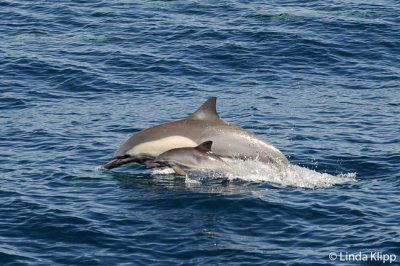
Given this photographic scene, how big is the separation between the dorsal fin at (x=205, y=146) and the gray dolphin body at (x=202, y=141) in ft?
2.09

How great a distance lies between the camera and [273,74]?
144 ft

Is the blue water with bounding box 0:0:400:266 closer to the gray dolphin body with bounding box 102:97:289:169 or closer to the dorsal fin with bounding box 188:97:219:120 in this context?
the gray dolphin body with bounding box 102:97:289:169

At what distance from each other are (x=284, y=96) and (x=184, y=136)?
40.0 feet

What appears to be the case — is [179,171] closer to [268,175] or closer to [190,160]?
[190,160]

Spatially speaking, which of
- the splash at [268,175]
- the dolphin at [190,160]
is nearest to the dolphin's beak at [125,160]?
the dolphin at [190,160]

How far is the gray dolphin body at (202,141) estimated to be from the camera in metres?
29.0

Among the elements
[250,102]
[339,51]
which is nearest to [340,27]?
[339,51]

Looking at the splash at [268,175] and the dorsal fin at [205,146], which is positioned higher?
the dorsal fin at [205,146]

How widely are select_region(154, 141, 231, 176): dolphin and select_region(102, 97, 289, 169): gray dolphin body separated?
Answer: 557mm

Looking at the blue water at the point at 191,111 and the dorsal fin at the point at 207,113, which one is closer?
the blue water at the point at 191,111

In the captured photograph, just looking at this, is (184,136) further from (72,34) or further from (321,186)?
(72,34)

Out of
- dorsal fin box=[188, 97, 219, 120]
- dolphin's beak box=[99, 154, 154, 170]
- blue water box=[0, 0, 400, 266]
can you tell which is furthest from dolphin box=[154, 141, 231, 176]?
dorsal fin box=[188, 97, 219, 120]

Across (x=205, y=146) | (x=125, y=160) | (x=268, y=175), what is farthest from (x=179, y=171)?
(x=268, y=175)

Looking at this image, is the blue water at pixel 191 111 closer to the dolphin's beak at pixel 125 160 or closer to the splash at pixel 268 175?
the splash at pixel 268 175
